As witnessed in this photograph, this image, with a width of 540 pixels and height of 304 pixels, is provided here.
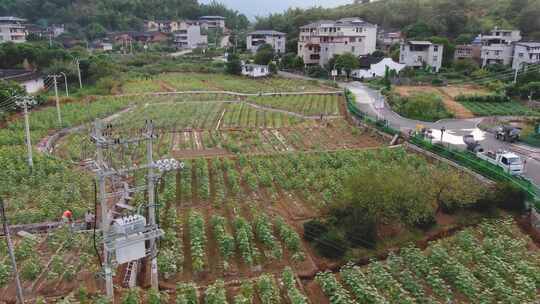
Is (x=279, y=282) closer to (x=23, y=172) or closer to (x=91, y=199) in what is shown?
(x=91, y=199)

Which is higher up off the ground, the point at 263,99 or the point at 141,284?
the point at 263,99

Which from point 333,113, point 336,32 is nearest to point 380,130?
point 333,113

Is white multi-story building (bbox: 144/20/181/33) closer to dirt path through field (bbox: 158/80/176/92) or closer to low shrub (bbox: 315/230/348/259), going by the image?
dirt path through field (bbox: 158/80/176/92)

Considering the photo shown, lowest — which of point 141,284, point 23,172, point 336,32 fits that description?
point 141,284

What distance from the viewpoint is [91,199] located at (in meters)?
18.1

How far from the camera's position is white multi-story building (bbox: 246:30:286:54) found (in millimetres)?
70438

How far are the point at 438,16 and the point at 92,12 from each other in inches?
2890

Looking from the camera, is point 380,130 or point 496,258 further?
point 380,130

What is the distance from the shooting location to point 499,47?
5444cm

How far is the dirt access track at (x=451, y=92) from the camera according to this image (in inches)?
1359

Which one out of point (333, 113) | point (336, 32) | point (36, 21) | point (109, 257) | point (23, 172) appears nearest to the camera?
point (109, 257)

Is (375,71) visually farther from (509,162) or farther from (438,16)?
(509,162)

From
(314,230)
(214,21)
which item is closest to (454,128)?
(314,230)

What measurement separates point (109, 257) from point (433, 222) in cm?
1197
